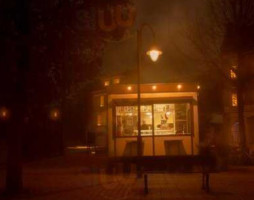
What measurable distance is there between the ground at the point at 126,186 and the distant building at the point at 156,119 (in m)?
3.16

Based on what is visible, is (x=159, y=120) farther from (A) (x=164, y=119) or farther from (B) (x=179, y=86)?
(B) (x=179, y=86)

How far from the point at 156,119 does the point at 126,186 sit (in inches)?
330

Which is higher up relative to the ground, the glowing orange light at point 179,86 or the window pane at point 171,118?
the glowing orange light at point 179,86

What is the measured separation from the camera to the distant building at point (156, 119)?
2217 centimetres

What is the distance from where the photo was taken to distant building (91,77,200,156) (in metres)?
22.2

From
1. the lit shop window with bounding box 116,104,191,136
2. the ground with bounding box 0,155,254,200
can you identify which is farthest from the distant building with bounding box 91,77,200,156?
the ground with bounding box 0,155,254,200

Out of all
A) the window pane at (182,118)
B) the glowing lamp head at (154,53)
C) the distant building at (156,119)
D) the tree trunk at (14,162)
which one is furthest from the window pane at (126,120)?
the tree trunk at (14,162)

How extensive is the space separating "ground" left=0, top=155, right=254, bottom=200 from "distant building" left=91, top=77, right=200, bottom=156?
3165 millimetres

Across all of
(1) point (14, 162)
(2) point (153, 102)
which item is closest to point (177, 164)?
(1) point (14, 162)

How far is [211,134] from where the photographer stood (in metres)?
17.6

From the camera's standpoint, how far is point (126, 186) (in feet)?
48.5

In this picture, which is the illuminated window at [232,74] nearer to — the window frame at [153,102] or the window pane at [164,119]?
the window frame at [153,102]

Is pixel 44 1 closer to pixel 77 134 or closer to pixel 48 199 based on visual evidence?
pixel 48 199

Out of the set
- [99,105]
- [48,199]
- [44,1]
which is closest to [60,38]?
[44,1]
